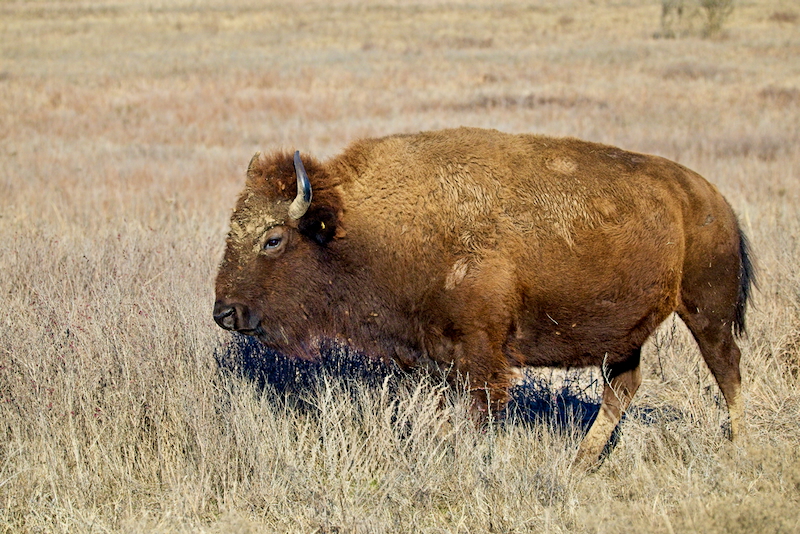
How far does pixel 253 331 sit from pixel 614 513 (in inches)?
82.4

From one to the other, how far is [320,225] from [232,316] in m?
0.69

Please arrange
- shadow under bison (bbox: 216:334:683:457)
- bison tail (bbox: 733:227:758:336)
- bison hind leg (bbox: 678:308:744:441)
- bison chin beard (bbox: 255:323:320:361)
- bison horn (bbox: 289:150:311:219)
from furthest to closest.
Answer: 1. shadow under bison (bbox: 216:334:683:457)
2. bison tail (bbox: 733:227:758:336)
3. bison hind leg (bbox: 678:308:744:441)
4. bison chin beard (bbox: 255:323:320:361)
5. bison horn (bbox: 289:150:311:219)

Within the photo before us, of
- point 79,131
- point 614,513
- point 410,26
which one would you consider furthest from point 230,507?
point 410,26

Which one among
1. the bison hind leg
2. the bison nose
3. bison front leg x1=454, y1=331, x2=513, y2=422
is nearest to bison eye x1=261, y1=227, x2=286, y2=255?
the bison nose

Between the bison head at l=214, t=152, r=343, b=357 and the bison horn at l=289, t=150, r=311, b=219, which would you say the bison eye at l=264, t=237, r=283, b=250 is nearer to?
the bison head at l=214, t=152, r=343, b=357

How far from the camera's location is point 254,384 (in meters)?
4.64

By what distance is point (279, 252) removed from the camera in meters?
4.39

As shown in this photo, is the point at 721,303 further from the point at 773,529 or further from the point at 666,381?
the point at 773,529

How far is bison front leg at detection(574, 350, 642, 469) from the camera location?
4840 millimetres

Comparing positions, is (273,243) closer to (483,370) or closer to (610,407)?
(483,370)

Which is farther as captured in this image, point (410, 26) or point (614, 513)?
point (410, 26)

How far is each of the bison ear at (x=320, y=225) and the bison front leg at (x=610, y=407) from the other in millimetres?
1855

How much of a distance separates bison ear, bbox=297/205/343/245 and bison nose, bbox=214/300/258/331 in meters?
0.55

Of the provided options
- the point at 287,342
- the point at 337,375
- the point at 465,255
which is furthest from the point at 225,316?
the point at 465,255
